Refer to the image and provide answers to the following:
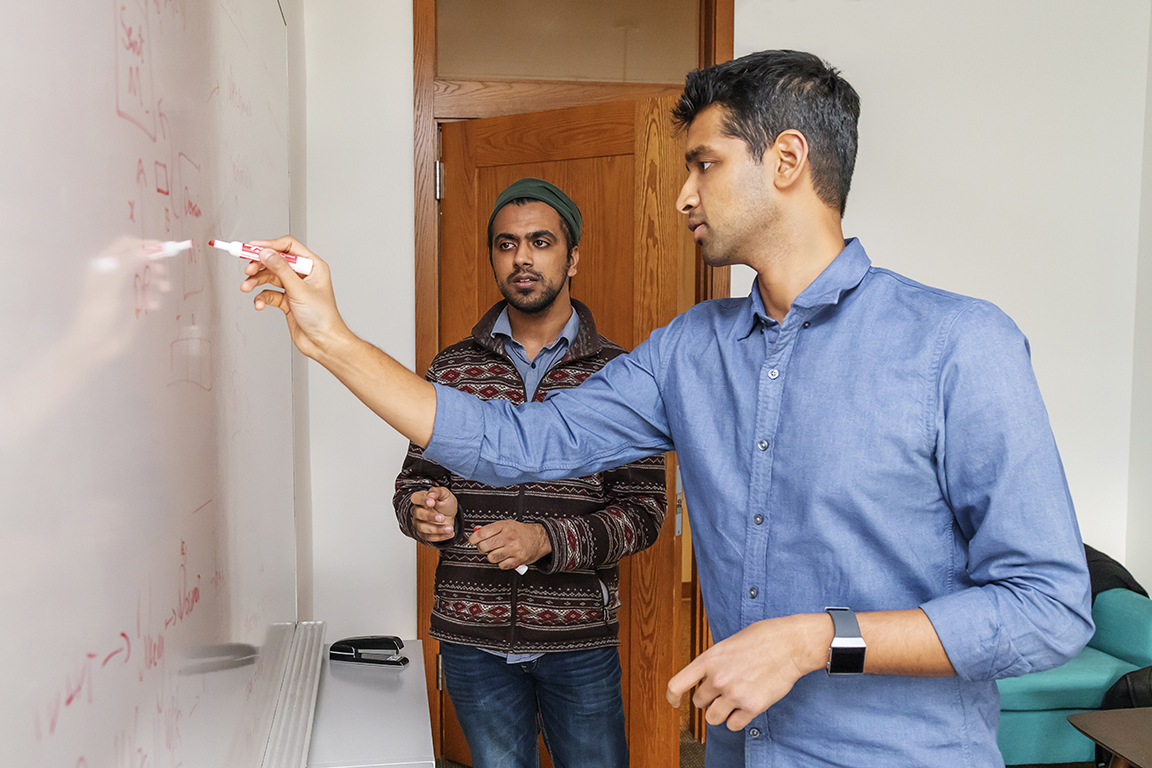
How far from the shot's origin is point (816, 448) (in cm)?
104

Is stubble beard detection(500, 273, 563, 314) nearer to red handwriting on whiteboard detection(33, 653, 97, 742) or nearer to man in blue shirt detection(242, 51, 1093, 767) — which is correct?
man in blue shirt detection(242, 51, 1093, 767)

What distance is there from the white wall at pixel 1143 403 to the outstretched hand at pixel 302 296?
3.38 meters

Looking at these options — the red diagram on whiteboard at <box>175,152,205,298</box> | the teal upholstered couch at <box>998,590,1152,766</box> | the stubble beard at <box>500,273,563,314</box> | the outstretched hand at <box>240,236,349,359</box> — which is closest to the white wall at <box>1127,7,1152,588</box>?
the teal upholstered couch at <box>998,590,1152,766</box>

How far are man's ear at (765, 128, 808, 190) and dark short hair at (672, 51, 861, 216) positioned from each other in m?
0.01

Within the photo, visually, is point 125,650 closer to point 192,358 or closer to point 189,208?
point 192,358

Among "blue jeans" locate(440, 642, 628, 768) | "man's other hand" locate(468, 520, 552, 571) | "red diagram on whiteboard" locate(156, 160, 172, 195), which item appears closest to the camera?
"red diagram on whiteboard" locate(156, 160, 172, 195)

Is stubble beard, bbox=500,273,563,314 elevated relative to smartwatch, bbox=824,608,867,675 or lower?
elevated

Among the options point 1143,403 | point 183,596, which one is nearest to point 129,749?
point 183,596

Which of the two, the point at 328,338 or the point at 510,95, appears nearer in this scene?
the point at 328,338

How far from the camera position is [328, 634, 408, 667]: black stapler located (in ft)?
7.27

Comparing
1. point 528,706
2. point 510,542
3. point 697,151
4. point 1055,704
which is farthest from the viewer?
point 1055,704

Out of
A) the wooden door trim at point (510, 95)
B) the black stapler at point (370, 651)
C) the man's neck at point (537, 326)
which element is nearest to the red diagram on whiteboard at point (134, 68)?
the man's neck at point (537, 326)

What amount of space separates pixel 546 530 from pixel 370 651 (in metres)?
0.86

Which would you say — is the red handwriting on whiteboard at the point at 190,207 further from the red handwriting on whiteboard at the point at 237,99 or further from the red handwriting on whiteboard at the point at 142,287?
the red handwriting on whiteboard at the point at 237,99
